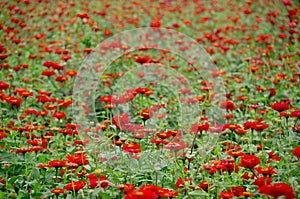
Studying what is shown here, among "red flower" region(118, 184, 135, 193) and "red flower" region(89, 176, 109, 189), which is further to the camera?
"red flower" region(89, 176, 109, 189)

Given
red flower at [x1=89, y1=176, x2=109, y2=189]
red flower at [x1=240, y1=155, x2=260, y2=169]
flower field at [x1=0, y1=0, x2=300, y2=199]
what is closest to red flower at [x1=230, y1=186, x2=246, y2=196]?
flower field at [x1=0, y1=0, x2=300, y2=199]

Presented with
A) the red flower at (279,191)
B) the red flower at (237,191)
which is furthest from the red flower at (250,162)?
the red flower at (279,191)

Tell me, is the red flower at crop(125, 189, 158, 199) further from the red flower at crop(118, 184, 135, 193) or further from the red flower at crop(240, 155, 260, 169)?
the red flower at crop(240, 155, 260, 169)

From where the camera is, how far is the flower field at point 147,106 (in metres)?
2.38

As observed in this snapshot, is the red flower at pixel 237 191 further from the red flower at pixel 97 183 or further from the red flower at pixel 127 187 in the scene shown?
the red flower at pixel 97 183

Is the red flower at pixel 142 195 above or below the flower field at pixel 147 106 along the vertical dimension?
below

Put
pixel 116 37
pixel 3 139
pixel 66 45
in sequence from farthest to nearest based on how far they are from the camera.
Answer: pixel 116 37, pixel 66 45, pixel 3 139

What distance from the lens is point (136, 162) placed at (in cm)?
241

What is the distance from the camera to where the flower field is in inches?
93.7

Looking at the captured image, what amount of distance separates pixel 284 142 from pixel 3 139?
1.85 m

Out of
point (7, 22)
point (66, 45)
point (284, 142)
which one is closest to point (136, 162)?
point (284, 142)

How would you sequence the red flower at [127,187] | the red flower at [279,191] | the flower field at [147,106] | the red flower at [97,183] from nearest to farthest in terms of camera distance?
the red flower at [279,191]
the red flower at [127,187]
the red flower at [97,183]
the flower field at [147,106]

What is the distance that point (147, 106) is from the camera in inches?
146

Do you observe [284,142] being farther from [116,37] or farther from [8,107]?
[116,37]
